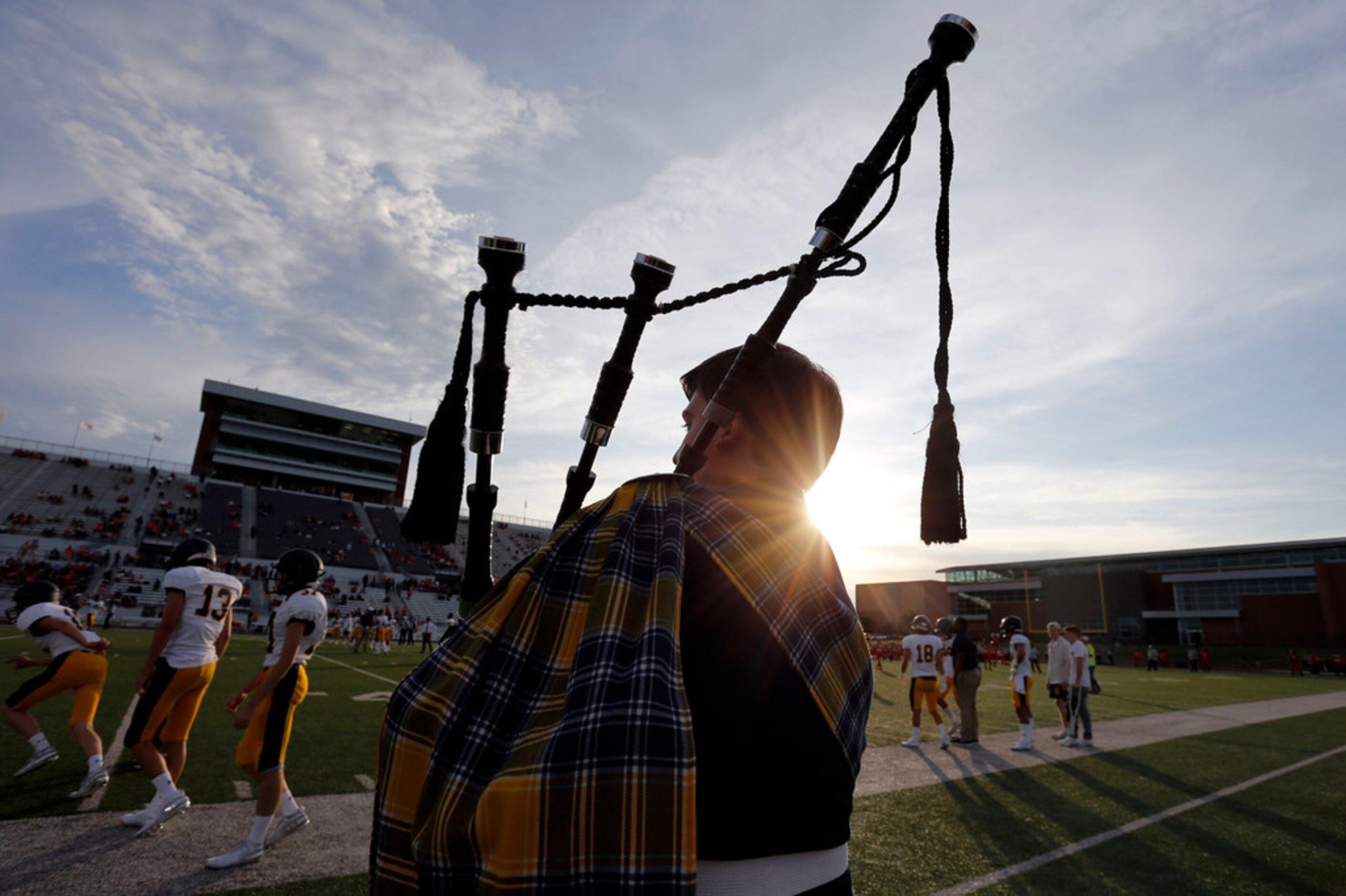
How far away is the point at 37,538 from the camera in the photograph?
3734 centimetres

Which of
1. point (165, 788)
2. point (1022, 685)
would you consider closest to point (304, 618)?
point (165, 788)

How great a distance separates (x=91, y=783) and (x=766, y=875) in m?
7.62

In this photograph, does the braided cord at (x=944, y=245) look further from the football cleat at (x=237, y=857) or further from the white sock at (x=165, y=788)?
the white sock at (x=165, y=788)

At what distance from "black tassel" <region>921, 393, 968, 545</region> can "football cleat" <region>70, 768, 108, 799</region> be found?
297 inches

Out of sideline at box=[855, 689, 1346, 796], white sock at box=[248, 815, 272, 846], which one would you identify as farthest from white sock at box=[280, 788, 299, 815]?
sideline at box=[855, 689, 1346, 796]

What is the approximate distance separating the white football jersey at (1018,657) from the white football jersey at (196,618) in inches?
421

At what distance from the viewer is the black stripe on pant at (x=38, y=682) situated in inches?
257

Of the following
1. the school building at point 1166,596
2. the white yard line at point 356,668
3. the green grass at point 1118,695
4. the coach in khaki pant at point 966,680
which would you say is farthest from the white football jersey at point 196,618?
the school building at point 1166,596

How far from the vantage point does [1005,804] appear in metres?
7.09

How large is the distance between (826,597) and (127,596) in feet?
138

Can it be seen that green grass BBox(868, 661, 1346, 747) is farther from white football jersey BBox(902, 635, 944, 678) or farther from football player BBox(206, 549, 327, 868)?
football player BBox(206, 549, 327, 868)

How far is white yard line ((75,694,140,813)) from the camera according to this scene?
5660 millimetres

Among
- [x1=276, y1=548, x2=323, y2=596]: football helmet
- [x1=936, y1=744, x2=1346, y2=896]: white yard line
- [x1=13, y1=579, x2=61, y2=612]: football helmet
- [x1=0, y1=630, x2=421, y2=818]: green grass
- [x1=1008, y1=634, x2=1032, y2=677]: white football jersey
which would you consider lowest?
[x1=0, y1=630, x2=421, y2=818]: green grass

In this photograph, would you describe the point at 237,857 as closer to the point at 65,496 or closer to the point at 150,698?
the point at 150,698
